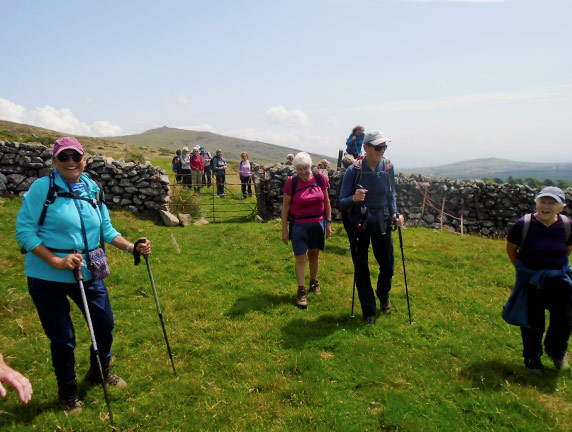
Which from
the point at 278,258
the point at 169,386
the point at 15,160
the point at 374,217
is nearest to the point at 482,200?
the point at 278,258

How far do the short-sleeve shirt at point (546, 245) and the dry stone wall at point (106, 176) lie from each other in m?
13.8

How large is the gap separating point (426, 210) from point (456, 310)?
41.5 ft

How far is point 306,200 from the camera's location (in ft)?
22.9

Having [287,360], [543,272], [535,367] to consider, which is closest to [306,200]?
[287,360]

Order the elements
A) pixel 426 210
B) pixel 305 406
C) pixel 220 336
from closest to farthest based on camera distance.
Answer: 1. pixel 305 406
2. pixel 220 336
3. pixel 426 210

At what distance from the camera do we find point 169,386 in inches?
193

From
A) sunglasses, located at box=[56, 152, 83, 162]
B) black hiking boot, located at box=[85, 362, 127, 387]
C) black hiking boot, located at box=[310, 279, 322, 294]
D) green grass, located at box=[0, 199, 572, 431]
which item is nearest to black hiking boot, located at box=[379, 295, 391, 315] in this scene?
green grass, located at box=[0, 199, 572, 431]

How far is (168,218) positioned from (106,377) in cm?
1041

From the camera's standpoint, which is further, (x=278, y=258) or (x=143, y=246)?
(x=278, y=258)

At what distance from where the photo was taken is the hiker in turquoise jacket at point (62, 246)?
3.87 metres

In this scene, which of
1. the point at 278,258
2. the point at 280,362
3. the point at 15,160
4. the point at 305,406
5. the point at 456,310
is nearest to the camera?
the point at 305,406

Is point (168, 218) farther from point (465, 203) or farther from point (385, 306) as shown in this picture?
point (465, 203)

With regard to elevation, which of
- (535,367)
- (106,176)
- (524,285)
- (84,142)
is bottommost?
(535,367)

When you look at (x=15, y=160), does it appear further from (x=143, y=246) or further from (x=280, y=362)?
(x=280, y=362)
